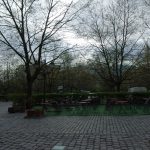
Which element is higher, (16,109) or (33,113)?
(16,109)

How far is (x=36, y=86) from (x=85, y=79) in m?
14.2

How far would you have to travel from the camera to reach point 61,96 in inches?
1435

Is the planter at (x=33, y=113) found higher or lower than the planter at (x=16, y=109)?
lower

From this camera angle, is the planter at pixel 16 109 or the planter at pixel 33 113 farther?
the planter at pixel 16 109

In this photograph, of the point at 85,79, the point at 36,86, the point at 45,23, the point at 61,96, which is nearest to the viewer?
the point at 45,23

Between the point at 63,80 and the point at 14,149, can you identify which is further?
the point at 63,80

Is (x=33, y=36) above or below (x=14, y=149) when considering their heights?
above

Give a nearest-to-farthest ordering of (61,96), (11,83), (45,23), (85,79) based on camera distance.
Answer: (45,23), (61,96), (11,83), (85,79)

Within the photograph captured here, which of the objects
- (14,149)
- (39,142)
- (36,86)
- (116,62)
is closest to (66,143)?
(39,142)


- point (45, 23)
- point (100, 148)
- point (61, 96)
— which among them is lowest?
point (100, 148)

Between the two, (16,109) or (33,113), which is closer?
(33,113)

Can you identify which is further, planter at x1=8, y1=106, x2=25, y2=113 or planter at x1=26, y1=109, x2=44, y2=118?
planter at x1=8, y1=106, x2=25, y2=113

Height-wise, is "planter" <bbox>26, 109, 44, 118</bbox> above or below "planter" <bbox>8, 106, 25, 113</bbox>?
below

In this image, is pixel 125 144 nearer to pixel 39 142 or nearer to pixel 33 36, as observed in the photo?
pixel 39 142
